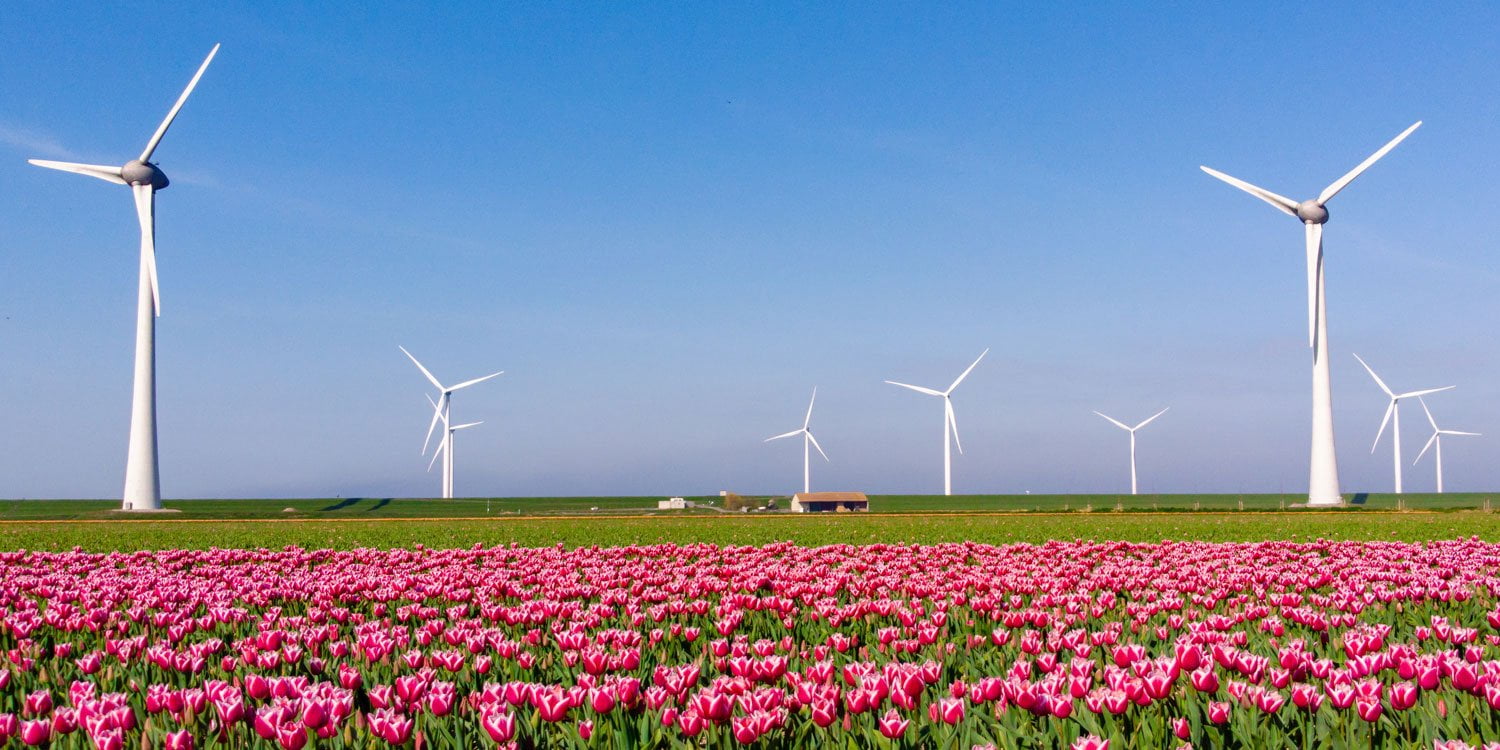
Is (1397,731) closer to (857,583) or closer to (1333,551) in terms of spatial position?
(857,583)

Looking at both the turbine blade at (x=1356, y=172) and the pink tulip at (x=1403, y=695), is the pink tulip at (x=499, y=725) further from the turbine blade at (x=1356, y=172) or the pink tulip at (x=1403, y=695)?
the turbine blade at (x=1356, y=172)

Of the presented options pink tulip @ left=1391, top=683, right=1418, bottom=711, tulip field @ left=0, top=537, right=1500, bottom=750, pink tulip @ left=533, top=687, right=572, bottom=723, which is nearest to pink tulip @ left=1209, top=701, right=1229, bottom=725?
tulip field @ left=0, top=537, right=1500, bottom=750

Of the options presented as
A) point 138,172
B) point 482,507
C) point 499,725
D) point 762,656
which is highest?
point 138,172

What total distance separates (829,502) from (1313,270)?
140 feet

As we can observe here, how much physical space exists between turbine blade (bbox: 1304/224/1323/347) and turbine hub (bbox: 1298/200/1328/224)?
1.26 feet

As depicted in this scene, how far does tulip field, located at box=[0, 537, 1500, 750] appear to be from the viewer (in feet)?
21.4

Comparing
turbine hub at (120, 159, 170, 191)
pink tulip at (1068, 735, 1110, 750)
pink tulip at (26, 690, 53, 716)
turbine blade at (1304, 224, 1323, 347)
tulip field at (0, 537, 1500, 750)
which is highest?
turbine hub at (120, 159, 170, 191)

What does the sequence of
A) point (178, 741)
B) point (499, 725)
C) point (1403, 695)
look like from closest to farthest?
point (178, 741) → point (499, 725) → point (1403, 695)

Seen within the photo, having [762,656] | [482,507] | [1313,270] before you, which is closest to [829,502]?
[482,507]

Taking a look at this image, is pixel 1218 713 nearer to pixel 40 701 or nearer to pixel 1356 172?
pixel 40 701

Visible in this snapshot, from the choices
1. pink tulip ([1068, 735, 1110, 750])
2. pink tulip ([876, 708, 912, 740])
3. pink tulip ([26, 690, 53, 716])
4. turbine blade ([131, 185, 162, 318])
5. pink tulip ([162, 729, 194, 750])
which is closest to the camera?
pink tulip ([1068, 735, 1110, 750])

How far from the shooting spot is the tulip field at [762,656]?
6531 mm

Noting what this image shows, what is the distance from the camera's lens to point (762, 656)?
361 inches

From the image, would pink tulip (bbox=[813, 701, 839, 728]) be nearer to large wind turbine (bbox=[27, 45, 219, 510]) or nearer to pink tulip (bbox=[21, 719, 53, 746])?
pink tulip (bbox=[21, 719, 53, 746])
